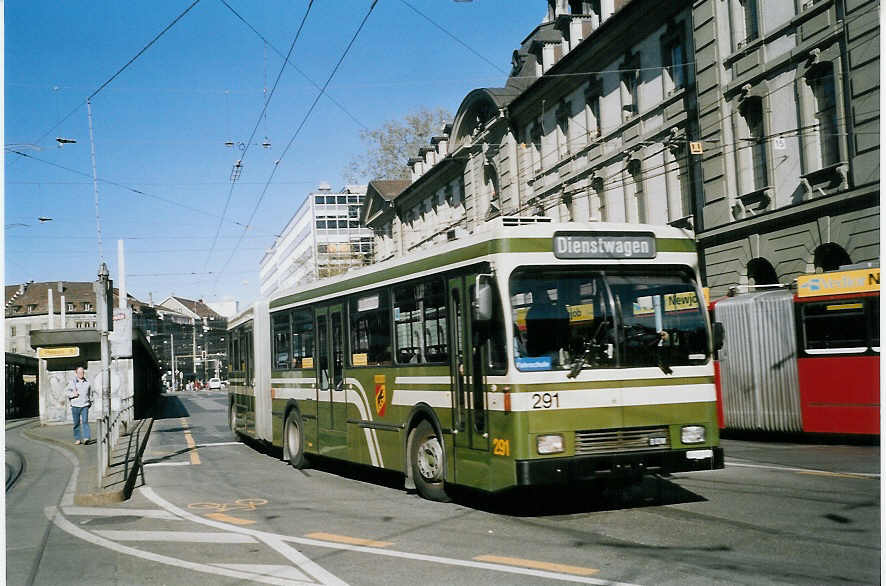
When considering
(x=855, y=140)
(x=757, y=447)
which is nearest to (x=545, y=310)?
(x=757, y=447)

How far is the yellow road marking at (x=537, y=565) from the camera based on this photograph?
268 inches

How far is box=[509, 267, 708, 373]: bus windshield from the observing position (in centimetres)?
921

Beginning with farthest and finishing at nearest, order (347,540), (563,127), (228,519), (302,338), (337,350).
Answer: (563,127) → (302,338) → (337,350) → (228,519) → (347,540)

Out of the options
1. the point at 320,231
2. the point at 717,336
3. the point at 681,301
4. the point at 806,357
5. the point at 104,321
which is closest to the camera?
the point at 681,301

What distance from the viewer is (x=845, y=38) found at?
20562 mm

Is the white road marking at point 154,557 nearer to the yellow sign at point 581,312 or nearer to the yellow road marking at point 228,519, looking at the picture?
the yellow road marking at point 228,519

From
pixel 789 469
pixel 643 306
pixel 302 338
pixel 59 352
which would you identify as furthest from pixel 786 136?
pixel 59 352

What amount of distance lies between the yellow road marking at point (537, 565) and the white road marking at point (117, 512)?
469cm

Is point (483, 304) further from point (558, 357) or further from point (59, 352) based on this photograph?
point (59, 352)

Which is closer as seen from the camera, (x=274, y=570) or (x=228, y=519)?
(x=274, y=570)

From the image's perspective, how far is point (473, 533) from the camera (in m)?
8.69

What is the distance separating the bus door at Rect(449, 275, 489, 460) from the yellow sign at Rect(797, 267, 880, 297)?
30.7 ft

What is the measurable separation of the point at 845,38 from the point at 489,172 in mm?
23808

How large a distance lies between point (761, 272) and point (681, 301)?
16.5 metres
